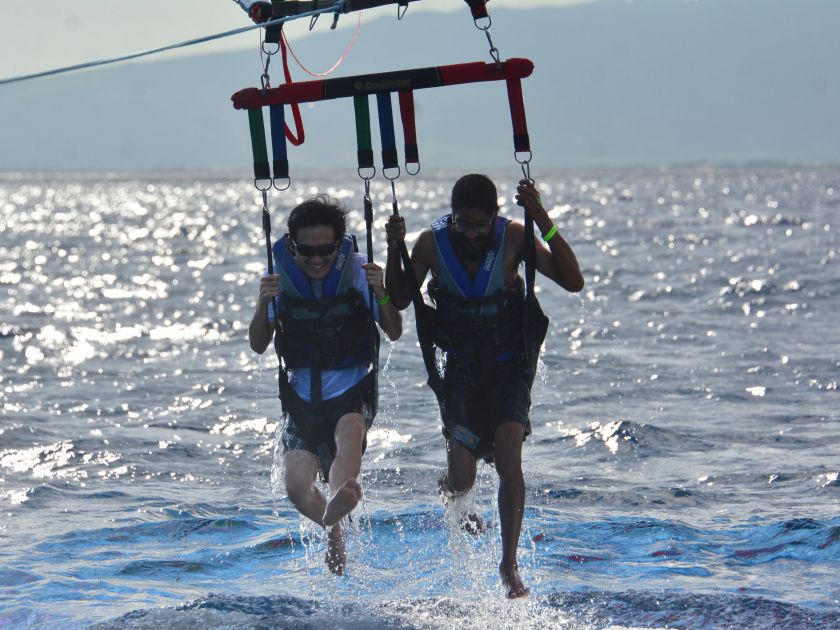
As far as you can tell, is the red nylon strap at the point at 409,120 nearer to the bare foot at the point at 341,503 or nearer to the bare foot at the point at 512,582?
the bare foot at the point at 341,503

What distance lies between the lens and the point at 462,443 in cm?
775

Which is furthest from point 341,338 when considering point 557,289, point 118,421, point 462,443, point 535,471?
point 557,289

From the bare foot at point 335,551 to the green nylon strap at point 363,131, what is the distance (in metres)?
2.23

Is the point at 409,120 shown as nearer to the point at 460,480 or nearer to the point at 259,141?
the point at 259,141

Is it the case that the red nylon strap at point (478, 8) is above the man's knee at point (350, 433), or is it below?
above

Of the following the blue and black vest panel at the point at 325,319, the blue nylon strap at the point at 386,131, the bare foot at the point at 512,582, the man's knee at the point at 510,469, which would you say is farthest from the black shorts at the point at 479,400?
the blue nylon strap at the point at 386,131

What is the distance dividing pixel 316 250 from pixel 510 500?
1871 mm

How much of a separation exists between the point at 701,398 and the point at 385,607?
25.2 feet

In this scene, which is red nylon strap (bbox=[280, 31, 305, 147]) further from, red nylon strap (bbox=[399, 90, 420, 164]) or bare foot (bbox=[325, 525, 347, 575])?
bare foot (bbox=[325, 525, 347, 575])

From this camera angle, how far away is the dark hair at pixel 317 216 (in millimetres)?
7531

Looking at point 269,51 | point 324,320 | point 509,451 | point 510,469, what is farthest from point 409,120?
point 510,469

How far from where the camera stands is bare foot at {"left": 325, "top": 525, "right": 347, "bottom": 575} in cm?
761

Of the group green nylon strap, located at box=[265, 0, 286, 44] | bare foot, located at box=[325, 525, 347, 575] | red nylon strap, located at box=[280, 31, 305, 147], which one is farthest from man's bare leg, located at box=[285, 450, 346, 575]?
green nylon strap, located at box=[265, 0, 286, 44]

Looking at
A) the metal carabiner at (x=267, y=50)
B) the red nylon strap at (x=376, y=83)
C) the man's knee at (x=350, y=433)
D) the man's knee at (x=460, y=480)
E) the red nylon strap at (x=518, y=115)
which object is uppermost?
the metal carabiner at (x=267, y=50)
